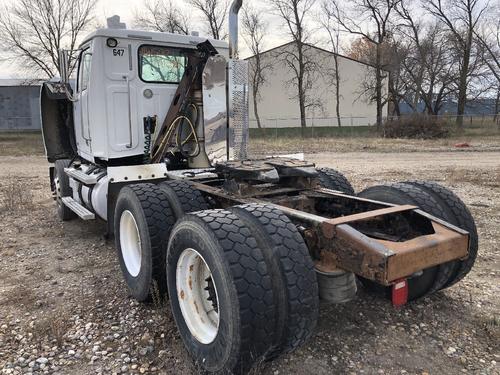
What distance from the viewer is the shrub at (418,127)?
25.0 metres

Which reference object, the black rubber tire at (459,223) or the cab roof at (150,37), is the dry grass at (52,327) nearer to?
the black rubber tire at (459,223)

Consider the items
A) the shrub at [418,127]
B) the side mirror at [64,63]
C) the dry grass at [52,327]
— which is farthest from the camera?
the shrub at [418,127]

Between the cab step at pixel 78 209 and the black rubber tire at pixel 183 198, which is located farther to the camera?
the cab step at pixel 78 209

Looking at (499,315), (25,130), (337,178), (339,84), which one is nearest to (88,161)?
(337,178)

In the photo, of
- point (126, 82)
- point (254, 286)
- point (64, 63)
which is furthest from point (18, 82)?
point (254, 286)

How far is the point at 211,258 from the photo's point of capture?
290 cm

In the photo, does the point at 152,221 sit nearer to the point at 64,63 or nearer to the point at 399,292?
the point at 399,292

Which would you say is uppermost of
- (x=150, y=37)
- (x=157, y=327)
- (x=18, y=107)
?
(x=18, y=107)

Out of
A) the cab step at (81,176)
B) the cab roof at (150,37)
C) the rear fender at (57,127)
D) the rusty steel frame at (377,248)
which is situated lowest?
the rusty steel frame at (377,248)

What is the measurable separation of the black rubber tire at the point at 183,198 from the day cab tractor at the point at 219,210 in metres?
0.01

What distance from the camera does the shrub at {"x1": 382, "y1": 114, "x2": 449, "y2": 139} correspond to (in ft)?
81.9

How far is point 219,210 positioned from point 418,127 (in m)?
24.1

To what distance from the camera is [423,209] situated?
3.79 meters

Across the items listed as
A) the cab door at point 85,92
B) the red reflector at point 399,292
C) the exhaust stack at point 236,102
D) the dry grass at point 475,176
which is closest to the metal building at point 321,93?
the dry grass at point 475,176
